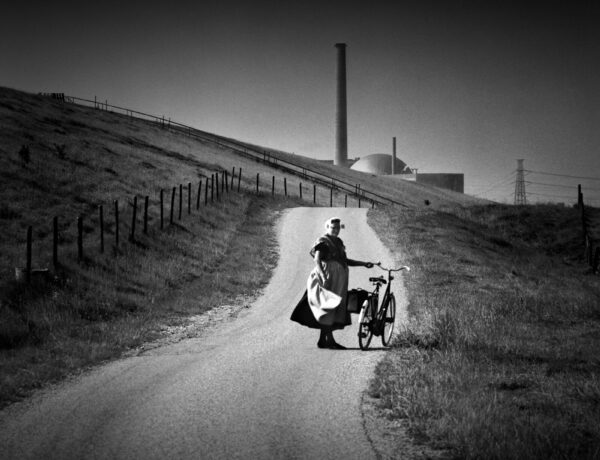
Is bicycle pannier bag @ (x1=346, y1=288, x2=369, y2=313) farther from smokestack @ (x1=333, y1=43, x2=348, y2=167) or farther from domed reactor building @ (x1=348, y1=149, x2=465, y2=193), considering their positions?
domed reactor building @ (x1=348, y1=149, x2=465, y2=193)

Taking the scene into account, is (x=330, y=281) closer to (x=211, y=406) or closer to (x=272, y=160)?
(x=211, y=406)

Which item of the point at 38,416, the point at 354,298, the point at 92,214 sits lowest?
the point at 38,416

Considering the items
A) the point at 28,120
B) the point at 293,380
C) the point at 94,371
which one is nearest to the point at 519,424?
the point at 293,380

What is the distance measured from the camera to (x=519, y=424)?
7199 mm

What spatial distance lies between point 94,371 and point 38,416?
2353 mm

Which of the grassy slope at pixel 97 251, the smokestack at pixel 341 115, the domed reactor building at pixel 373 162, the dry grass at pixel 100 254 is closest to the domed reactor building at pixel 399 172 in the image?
the domed reactor building at pixel 373 162

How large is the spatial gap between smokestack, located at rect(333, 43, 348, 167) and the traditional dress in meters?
90.4

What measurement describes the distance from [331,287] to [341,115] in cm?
9068

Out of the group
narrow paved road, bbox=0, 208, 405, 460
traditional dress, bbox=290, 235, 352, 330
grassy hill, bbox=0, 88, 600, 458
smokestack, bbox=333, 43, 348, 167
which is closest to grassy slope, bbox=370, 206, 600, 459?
grassy hill, bbox=0, 88, 600, 458

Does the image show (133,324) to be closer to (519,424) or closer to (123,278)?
(123,278)

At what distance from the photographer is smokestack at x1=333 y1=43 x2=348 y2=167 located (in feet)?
325

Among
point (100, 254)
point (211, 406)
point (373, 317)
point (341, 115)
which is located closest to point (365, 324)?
point (373, 317)

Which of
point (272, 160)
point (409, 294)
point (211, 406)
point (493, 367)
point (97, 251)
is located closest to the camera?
point (211, 406)

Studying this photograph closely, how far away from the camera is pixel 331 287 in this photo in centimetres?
1119
